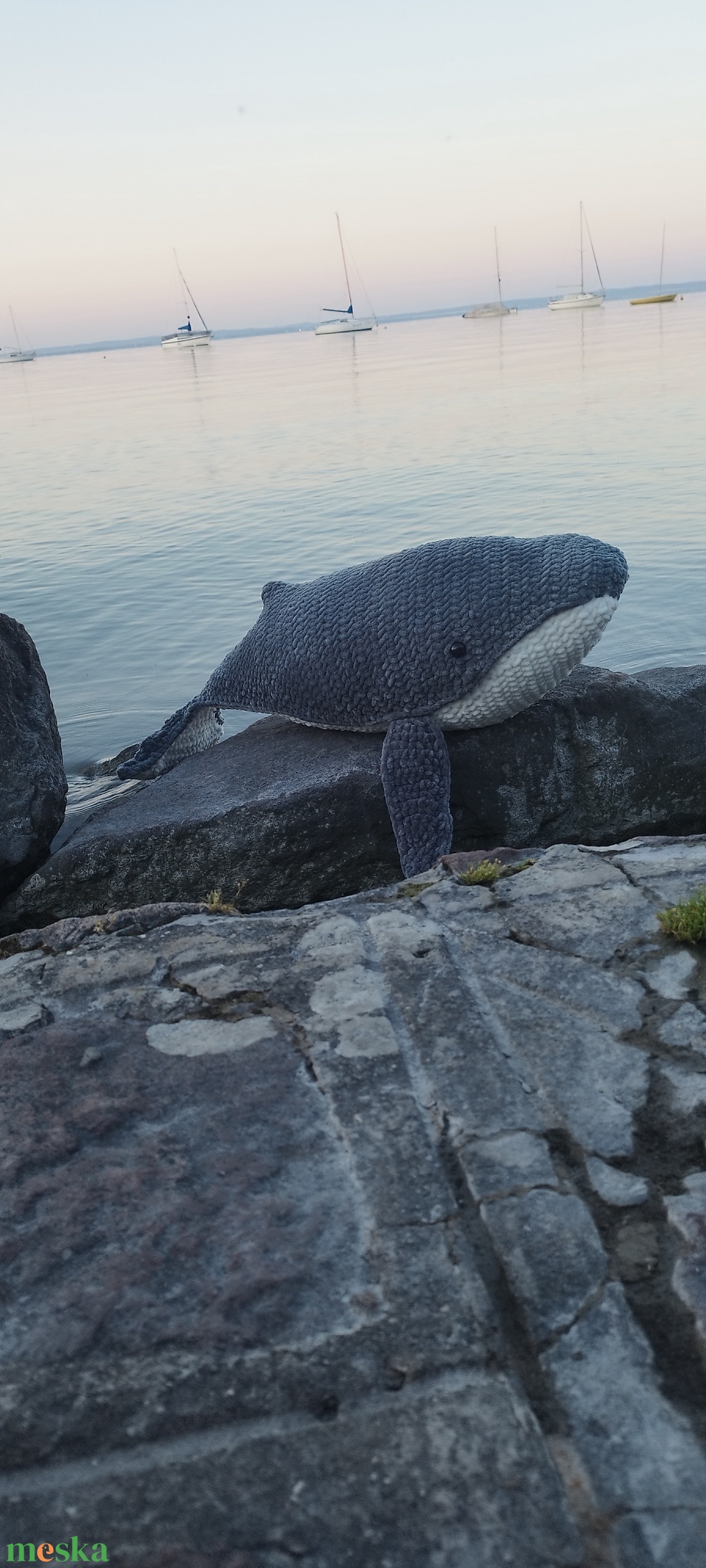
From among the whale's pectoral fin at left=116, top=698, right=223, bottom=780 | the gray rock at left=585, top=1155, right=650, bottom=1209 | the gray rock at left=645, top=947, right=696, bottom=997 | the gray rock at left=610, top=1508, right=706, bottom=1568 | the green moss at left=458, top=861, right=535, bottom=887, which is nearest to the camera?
the gray rock at left=610, top=1508, right=706, bottom=1568

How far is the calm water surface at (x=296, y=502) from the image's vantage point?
350 inches

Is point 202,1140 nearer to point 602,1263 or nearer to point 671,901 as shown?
point 602,1263

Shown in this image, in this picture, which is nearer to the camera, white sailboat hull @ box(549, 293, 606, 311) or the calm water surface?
the calm water surface

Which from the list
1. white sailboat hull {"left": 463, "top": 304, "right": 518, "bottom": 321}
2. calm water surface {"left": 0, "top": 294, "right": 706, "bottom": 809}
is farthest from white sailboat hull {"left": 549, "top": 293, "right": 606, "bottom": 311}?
calm water surface {"left": 0, "top": 294, "right": 706, "bottom": 809}

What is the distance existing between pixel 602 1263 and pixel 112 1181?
92 cm

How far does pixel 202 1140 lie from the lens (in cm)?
222

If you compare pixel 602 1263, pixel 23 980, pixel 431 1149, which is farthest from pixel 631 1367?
pixel 23 980

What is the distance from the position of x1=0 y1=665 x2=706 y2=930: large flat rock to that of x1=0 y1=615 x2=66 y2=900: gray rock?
11 cm

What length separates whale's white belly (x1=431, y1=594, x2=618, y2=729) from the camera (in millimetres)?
4117

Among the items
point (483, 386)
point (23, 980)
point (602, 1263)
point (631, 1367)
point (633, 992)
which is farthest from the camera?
point (483, 386)

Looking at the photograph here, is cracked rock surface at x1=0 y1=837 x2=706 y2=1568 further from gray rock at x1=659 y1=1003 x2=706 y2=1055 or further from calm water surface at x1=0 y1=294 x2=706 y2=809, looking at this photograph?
calm water surface at x1=0 y1=294 x2=706 y2=809

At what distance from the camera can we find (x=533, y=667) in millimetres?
4152

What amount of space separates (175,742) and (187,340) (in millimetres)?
102164

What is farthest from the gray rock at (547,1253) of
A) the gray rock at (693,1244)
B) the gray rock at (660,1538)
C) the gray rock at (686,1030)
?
the gray rock at (686,1030)
